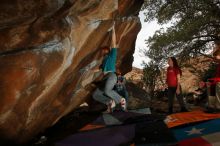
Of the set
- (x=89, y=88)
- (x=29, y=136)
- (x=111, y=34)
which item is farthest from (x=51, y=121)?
(x=111, y=34)

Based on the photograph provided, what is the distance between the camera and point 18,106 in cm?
934

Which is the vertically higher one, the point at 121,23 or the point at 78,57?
the point at 121,23

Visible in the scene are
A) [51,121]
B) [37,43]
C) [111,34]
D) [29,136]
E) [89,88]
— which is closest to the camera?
[37,43]

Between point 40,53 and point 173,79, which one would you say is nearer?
point 40,53

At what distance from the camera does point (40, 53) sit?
30.9 ft

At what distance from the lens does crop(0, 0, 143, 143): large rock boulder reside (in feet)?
29.8

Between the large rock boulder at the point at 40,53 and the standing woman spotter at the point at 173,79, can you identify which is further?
the standing woman spotter at the point at 173,79

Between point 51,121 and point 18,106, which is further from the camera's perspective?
point 51,121

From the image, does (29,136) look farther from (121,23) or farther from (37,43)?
(121,23)

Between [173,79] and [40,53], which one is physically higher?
[40,53]

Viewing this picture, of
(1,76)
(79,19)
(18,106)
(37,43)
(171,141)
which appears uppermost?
(79,19)

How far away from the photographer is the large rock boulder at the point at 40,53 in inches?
357

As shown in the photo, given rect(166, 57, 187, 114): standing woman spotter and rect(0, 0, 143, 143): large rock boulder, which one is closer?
rect(0, 0, 143, 143): large rock boulder

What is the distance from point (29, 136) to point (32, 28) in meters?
3.18
